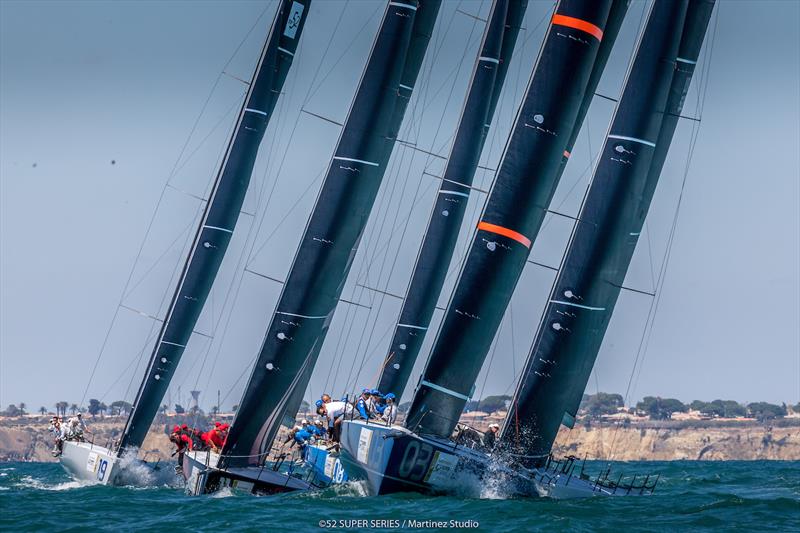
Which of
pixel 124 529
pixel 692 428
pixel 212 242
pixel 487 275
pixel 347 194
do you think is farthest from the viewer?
pixel 692 428

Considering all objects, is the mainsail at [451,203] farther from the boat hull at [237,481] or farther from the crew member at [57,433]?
the crew member at [57,433]

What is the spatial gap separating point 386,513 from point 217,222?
45.4ft

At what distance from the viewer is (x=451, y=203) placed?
30.1m

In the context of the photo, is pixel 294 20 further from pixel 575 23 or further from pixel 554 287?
pixel 554 287

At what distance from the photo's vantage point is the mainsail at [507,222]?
2258cm

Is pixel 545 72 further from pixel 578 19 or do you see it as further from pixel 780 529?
pixel 780 529

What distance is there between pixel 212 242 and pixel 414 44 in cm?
737

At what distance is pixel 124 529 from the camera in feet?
62.1

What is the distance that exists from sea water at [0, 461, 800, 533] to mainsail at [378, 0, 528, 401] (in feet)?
24.5

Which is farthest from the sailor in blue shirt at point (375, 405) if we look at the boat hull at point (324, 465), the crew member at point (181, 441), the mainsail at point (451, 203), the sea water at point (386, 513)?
the mainsail at point (451, 203)

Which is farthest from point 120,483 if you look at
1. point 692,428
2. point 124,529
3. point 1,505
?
point 692,428

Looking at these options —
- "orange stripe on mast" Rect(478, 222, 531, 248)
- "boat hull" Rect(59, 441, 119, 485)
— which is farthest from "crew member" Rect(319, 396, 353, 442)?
"boat hull" Rect(59, 441, 119, 485)

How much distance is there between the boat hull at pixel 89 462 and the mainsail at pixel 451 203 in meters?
6.42

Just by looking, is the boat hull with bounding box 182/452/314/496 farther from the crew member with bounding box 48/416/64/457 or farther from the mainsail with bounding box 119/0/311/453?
the crew member with bounding box 48/416/64/457
